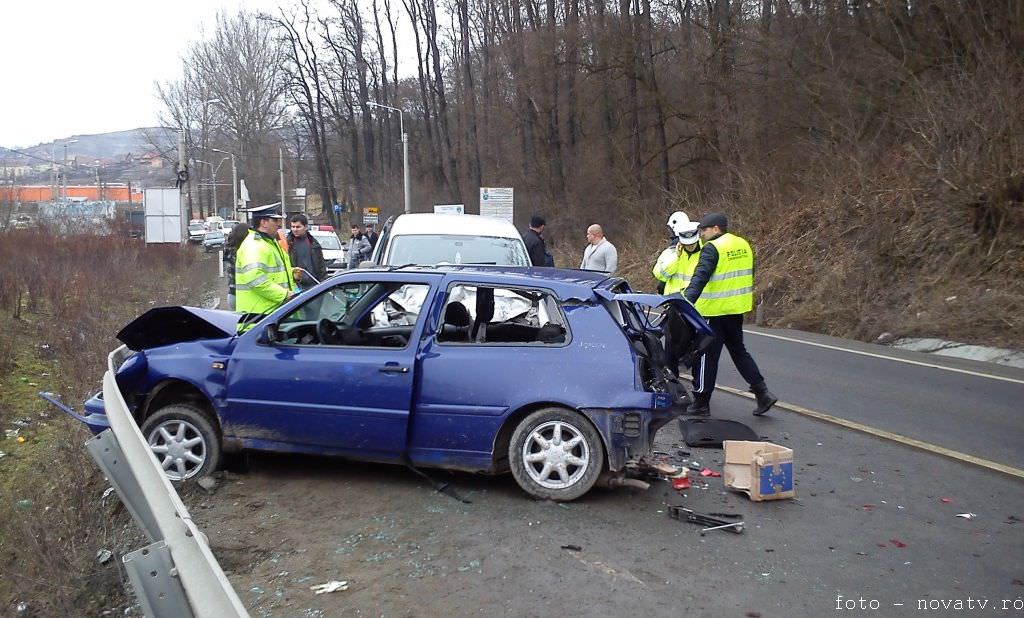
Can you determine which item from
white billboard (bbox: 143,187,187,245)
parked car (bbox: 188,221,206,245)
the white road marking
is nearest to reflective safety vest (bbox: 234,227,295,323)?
the white road marking

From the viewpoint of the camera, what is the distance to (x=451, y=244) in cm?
1108

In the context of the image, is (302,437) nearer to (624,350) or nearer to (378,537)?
(378,537)

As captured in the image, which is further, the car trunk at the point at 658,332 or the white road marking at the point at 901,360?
the white road marking at the point at 901,360

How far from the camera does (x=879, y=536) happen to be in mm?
5379

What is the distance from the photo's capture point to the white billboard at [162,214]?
3397 centimetres

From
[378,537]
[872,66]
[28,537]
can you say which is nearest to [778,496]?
[378,537]

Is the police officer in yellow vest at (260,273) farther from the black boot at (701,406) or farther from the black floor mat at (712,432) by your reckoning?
the black boot at (701,406)

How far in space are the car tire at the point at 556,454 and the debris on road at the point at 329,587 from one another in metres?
1.57

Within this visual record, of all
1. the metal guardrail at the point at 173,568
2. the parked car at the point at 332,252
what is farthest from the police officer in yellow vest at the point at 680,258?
the parked car at the point at 332,252

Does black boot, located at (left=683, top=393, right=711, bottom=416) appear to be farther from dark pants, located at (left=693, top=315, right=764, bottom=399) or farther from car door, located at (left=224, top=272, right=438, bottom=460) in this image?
car door, located at (left=224, top=272, right=438, bottom=460)

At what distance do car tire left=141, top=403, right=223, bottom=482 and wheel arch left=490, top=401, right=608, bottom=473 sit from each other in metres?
1.95

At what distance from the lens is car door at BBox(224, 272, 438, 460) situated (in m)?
6.05

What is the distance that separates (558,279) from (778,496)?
6.77 feet

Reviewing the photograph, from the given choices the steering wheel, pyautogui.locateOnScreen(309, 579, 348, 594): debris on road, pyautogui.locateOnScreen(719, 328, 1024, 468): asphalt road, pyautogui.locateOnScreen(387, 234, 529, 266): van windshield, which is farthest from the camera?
pyautogui.locateOnScreen(387, 234, 529, 266): van windshield
